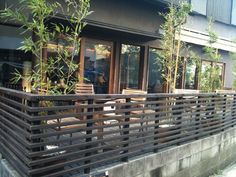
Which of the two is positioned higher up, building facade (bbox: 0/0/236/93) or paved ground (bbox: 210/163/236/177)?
building facade (bbox: 0/0/236/93)

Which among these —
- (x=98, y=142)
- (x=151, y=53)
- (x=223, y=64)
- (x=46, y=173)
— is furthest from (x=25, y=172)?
(x=223, y=64)

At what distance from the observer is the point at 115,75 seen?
29.7 feet

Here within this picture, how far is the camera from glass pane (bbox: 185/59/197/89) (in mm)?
12211

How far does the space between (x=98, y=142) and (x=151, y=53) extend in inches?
259

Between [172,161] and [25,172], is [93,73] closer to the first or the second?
[172,161]

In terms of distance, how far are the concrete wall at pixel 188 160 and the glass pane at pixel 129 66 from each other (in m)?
3.23

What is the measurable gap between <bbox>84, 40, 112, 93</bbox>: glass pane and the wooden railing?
3.14 metres

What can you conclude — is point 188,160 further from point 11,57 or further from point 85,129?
point 11,57

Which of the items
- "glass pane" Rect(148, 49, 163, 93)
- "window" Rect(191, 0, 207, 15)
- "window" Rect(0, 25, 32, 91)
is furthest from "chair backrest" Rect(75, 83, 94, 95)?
"window" Rect(191, 0, 207, 15)

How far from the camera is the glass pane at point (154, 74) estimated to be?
401 inches

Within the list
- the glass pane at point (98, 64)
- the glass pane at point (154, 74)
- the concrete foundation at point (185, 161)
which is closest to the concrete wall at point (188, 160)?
the concrete foundation at point (185, 161)

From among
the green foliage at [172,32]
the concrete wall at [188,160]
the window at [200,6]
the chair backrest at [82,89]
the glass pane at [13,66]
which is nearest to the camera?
the concrete wall at [188,160]

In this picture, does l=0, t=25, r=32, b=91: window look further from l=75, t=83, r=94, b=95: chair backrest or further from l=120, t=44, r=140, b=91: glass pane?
l=120, t=44, r=140, b=91: glass pane

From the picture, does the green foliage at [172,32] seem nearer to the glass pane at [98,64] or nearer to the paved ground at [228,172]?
the glass pane at [98,64]
